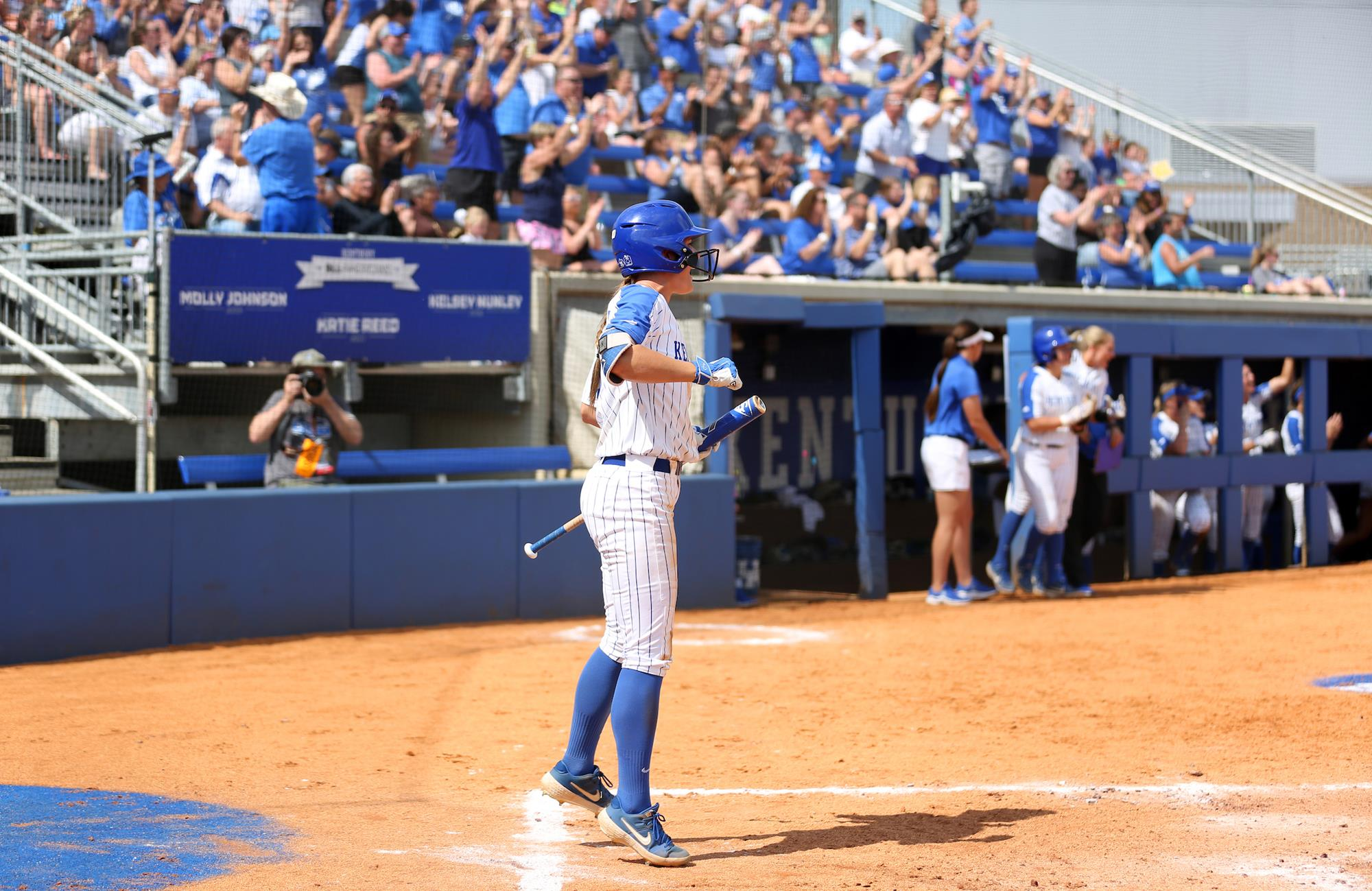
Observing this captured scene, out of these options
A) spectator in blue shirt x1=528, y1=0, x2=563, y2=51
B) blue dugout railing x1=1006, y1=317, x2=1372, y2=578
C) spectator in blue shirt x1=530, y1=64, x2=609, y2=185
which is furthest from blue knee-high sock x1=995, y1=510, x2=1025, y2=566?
spectator in blue shirt x1=528, y1=0, x2=563, y2=51

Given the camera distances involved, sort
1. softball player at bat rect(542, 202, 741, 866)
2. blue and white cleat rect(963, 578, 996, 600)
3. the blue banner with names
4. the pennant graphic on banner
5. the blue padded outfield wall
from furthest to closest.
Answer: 1. blue and white cleat rect(963, 578, 996, 600)
2. the pennant graphic on banner
3. the blue banner with names
4. the blue padded outfield wall
5. softball player at bat rect(542, 202, 741, 866)

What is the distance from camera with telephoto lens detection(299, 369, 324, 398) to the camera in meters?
9.11

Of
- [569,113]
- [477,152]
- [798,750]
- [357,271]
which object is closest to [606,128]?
[569,113]

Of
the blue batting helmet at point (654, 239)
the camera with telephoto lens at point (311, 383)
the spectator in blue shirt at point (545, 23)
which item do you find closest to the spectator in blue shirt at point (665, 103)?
the spectator in blue shirt at point (545, 23)

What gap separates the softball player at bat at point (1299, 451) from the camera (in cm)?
1359

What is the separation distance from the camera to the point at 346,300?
10.0 m

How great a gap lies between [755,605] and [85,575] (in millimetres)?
4529

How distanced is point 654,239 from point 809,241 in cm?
873

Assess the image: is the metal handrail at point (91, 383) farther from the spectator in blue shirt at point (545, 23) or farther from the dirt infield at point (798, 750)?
the spectator in blue shirt at point (545, 23)

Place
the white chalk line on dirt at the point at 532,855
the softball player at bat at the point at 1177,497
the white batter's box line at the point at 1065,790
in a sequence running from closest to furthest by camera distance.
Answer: the white chalk line on dirt at the point at 532,855, the white batter's box line at the point at 1065,790, the softball player at bat at the point at 1177,497

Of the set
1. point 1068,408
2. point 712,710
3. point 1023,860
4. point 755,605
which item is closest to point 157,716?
point 712,710

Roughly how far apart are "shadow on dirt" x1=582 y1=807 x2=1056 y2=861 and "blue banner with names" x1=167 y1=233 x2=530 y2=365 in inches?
237

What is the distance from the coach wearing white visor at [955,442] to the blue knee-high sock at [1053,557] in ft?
2.66

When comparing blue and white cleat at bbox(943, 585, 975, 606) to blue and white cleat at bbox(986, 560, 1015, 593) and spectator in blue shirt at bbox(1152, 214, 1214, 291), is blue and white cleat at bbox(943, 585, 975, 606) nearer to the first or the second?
blue and white cleat at bbox(986, 560, 1015, 593)
